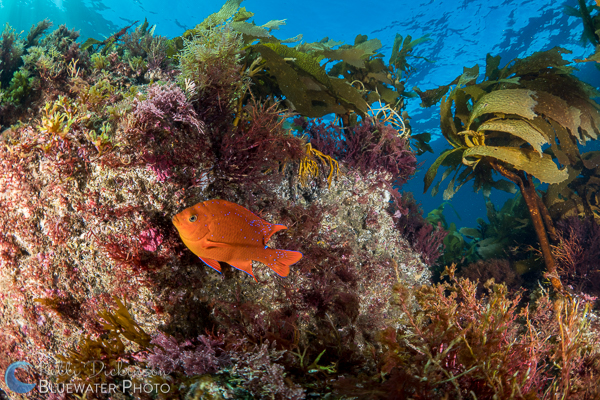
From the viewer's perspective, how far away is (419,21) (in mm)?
19891

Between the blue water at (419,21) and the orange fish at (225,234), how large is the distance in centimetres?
1715

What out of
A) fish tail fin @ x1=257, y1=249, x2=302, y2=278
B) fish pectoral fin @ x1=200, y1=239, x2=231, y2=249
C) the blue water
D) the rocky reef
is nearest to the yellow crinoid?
the rocky reef

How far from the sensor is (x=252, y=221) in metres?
1.64

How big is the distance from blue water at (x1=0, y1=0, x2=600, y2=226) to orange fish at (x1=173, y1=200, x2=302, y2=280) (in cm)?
1715

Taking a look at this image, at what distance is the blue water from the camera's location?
58.6ft

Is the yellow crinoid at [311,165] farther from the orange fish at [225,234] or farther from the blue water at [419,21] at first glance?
the blue water at [419,21]

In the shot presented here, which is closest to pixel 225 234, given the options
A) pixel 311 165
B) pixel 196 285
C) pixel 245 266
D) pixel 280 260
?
pixel 245 266

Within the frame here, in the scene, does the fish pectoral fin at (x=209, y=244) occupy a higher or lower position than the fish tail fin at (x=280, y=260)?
higher

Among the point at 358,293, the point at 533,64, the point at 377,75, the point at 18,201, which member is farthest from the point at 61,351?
the point at 533,64

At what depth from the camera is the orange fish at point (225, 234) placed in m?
1.53

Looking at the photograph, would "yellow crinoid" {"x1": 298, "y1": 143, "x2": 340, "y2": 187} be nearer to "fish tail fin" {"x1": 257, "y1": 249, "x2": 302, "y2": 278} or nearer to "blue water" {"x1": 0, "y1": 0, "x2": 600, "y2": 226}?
"fish tail fin" {"x1": 257, "y1": 249, "x2": 302, "y2": 278}

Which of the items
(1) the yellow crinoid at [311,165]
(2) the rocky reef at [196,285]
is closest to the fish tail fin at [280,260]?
(2) the rocky reef at [196,285]

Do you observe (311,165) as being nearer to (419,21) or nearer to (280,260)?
(280,260)

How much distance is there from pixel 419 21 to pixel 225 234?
2560cm
